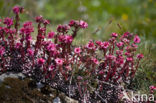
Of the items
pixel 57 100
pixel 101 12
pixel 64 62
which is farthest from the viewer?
pixel 101 12

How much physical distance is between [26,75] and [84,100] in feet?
2.48

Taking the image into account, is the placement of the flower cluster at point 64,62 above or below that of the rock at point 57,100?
above

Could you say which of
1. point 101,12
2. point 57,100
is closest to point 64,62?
point 57,100

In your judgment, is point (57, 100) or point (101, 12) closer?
point (57, 100)

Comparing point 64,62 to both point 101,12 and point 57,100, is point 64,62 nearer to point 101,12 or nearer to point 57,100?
point 57,100

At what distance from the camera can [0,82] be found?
2635 millimetres

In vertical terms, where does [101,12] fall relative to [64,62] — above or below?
above

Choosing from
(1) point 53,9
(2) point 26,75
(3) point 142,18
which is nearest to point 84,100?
(2) point 26,75

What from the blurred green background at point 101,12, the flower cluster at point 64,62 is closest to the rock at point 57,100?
the flower cluster at point 64,62

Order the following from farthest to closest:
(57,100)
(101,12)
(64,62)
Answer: (101,12) → (64,62) → (57,100)

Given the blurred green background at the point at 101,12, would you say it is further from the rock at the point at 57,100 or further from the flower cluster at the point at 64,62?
the rock at the point at 57,100

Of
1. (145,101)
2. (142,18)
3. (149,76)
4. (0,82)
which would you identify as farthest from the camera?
(142,18)

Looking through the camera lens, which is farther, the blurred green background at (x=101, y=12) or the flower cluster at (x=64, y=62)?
the blurred green background at (x=101, y=12)

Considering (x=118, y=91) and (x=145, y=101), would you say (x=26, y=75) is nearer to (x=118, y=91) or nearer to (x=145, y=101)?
(x=118, y=91)
